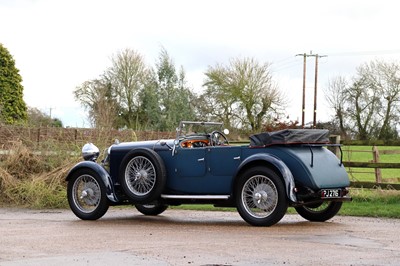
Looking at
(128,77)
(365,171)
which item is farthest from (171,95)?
(365,171)

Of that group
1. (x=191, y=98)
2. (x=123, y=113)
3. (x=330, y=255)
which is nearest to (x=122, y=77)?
(x=123, y=113)

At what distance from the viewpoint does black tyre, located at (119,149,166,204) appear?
518 inches

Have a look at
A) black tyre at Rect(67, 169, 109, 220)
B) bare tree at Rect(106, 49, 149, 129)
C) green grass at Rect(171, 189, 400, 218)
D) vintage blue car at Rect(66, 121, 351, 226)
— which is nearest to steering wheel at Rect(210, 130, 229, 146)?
vintage blue car at Rect(66, 121, 351, 226)

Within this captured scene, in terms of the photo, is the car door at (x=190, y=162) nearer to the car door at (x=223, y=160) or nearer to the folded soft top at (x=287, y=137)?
the car door at (x=223, y=160)

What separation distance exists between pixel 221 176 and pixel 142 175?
1388 millimetres

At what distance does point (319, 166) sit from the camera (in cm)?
1245

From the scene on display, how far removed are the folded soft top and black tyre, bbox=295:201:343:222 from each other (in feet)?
3.73

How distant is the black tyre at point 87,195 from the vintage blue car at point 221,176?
0.02m

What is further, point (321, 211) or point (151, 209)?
point (151, 209)

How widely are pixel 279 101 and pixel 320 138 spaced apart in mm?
46601

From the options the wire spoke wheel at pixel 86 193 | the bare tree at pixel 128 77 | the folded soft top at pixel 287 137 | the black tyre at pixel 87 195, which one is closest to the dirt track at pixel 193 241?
the black tyre at pixel 87 195

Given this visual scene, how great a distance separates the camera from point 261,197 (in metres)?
12.1

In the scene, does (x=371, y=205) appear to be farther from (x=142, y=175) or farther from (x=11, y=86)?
(x=11, y=86)

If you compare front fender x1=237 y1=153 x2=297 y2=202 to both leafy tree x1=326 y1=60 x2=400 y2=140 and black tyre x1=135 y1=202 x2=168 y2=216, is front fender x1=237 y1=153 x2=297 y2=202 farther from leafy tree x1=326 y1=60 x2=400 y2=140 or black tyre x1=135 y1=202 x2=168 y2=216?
leafy tree x1=326 y1=60 x2=400 y2=140
